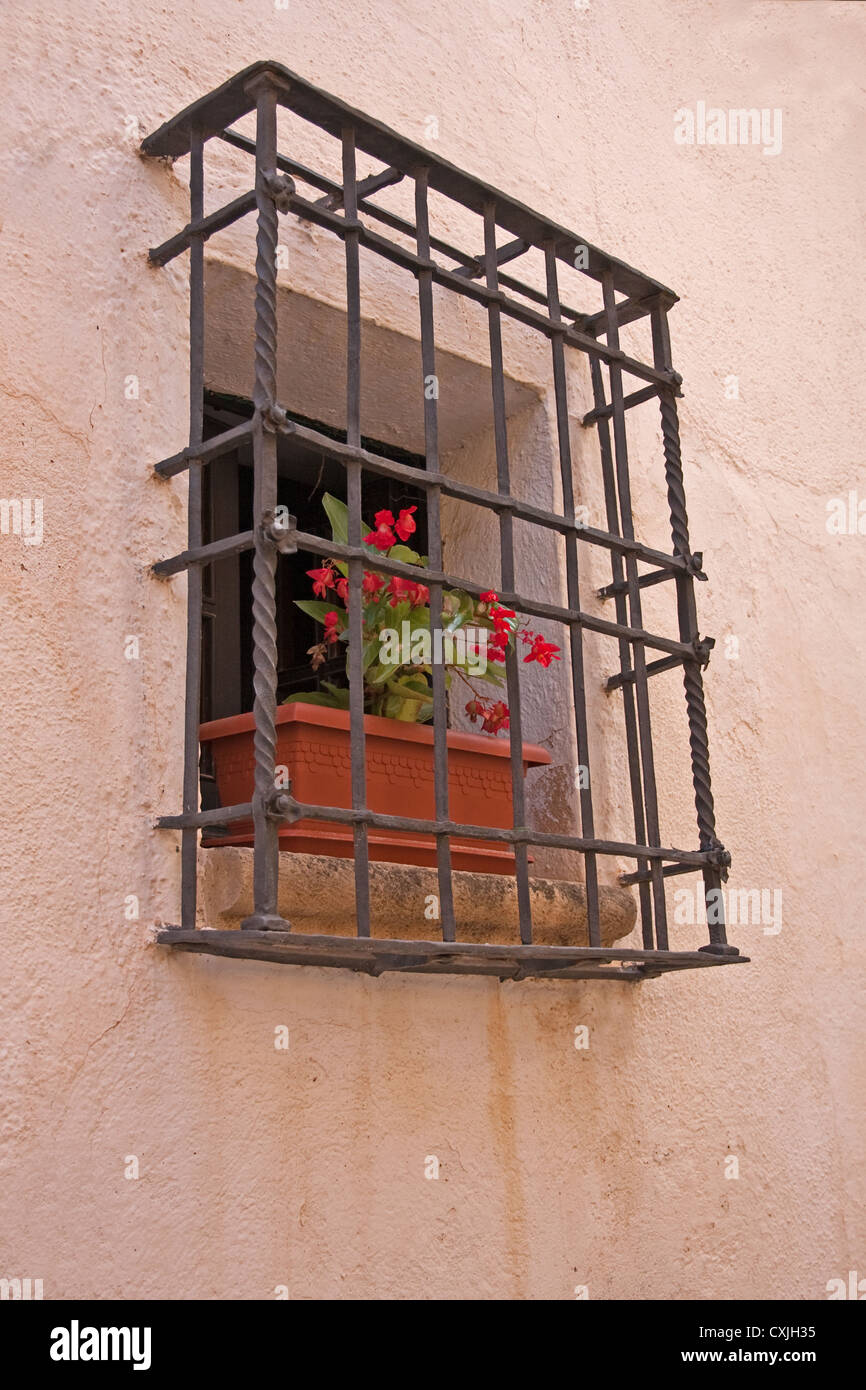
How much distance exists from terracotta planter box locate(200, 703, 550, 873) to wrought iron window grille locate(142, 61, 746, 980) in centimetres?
12

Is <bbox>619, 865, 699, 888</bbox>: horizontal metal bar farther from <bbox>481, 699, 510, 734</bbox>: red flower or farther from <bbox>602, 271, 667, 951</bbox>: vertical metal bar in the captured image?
<bbox>481, 699, 510, 734</bbox>: red flower

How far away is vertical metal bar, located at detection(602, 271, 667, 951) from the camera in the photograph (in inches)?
95.0

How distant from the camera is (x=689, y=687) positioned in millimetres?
2541

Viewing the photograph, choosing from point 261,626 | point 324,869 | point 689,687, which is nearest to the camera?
point 261,626

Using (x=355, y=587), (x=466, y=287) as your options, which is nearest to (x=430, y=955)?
(x=355, y=587)

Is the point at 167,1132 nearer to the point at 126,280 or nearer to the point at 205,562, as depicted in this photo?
the point at 205,562

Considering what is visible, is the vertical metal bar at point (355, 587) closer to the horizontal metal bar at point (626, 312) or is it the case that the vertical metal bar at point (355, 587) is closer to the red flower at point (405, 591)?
the red flower at point (405, 591)

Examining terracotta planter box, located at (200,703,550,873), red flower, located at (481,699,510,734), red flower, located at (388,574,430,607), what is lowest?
terracotta planter box, located at (200,703,550,873)

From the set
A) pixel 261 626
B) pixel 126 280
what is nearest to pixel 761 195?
pixel 126 280

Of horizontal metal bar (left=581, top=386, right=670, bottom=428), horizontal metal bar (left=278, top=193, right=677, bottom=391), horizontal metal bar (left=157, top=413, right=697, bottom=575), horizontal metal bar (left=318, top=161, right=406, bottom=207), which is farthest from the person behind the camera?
horizontal metal bar (left=581, top=386, right=670, bottom=428)

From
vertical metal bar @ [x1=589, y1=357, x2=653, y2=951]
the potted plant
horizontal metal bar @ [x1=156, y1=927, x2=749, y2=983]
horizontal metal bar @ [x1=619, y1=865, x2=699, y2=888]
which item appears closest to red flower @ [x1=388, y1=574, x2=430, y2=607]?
the potted plant

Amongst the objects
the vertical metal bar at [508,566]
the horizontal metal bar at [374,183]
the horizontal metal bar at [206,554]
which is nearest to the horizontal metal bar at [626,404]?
the vertical metal bar at [508,566]

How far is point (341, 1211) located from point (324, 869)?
0.49 m
